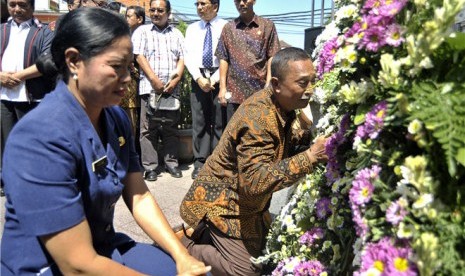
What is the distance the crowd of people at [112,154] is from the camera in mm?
1679

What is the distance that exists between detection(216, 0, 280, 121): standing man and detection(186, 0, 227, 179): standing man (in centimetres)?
37

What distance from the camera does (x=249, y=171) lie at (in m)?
2.53

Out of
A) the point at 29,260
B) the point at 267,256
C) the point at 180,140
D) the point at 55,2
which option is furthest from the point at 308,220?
the point at 55,2

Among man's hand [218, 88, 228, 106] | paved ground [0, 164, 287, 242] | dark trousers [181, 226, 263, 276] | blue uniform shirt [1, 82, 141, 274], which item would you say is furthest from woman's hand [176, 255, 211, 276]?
man's hand [218, 88, 228, 106]

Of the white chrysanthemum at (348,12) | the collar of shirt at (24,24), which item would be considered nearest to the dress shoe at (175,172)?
the collar of shirt at (24,24)

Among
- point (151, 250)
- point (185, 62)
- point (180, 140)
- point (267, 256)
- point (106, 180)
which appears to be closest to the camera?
point (106, 180)

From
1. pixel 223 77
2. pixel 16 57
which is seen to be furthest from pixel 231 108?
pixel 16 57

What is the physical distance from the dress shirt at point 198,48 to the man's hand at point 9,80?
6.07 feet

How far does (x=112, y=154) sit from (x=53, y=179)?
1.27 ft

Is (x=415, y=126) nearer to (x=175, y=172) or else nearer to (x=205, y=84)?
(x=205, y=84)

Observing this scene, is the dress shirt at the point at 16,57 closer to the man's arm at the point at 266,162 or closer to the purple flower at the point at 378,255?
the man's arm at the point at 266,162

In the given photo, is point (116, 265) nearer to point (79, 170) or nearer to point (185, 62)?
point (79, 170)

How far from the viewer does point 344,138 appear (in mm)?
1792

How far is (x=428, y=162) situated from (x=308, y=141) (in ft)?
6.28
